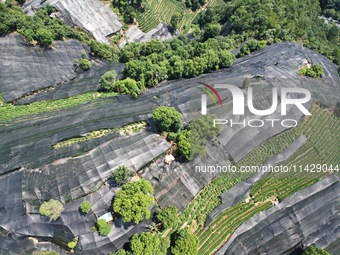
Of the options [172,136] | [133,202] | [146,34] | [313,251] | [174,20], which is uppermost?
[174,20]

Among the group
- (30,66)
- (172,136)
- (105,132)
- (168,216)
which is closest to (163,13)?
(30,66)

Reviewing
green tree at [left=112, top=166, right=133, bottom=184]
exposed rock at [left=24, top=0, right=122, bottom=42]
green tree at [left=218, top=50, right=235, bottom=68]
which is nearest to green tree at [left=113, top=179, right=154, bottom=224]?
green tree at [left=112, top=166, right=133, bottom=184]

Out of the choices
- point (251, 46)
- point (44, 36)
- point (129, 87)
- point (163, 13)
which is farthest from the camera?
point (163, 13)

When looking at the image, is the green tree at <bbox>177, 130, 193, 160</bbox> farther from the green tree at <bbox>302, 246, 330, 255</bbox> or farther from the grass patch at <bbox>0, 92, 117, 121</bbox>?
the grass patch at <bbox>0, 92, 117, 121</bbox>

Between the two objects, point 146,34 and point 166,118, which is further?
point 146,34

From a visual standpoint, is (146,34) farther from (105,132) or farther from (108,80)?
(105,132)

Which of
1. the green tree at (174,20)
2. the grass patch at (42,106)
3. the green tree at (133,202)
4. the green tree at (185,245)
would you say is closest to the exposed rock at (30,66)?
the grass patch at (42,106)
